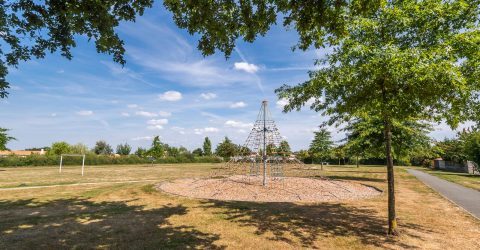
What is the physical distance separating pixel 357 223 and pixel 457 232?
2.80 metres

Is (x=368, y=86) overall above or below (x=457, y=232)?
above

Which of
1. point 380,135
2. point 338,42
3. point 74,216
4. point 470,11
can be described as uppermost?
point 470,11

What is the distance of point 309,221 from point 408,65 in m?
5.86

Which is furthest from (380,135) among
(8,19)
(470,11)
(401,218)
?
(8,19)

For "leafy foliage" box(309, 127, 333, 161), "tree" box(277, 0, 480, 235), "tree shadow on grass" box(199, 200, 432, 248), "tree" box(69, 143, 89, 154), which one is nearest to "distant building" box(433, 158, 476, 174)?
"leafy foliage" box(309, 127, 333, 161)

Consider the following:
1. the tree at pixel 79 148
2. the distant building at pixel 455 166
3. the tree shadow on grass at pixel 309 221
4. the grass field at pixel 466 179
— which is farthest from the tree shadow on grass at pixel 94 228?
→ the tree at pixel 79 148

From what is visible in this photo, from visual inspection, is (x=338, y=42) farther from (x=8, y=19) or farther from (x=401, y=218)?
(x=8, y=19)

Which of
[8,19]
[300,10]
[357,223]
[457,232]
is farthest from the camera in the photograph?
[357,223]

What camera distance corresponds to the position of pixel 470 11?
22.8ft

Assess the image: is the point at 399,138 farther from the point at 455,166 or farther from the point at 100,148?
the point at 100,148

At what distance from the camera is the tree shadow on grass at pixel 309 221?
25.3 ft

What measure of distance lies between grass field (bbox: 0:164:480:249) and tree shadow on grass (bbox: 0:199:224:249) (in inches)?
1.0

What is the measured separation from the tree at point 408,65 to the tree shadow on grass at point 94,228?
5.59 metres

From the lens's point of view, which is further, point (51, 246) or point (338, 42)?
point (338, 42)
